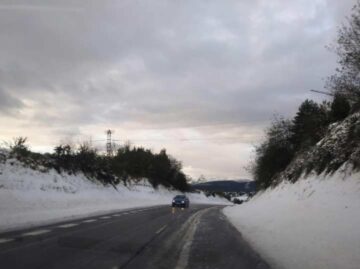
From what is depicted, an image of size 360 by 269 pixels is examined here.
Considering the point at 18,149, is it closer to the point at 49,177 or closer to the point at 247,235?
the point at 49,177

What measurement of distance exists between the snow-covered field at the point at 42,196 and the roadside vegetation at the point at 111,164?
1439 millimetres

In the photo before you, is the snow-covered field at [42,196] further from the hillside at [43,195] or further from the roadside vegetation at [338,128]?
the roadside vegetation at [338,128]

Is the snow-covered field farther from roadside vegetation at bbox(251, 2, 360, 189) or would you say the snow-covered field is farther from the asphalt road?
roadside vegetation at bbox(251, 2, 360, 189)

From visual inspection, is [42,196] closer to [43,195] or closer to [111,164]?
[43,195]

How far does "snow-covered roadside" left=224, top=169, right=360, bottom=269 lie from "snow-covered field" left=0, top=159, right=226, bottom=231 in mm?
9392

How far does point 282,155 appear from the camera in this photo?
5109cm

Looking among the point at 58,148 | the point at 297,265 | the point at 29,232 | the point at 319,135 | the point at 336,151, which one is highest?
the point at 58,148

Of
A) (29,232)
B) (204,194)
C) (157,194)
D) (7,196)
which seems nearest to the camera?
(29,232)

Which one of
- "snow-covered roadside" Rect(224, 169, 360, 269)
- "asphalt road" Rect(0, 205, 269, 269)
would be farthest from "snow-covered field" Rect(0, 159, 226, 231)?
"snow-covered roadside" Rect(224, 169, 360, 269)

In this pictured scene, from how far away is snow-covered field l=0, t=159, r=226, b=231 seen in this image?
26.8 m

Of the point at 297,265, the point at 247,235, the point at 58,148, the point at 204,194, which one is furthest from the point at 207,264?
the point at 204,194

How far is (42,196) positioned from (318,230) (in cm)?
2536

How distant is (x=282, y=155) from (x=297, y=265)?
40.3m

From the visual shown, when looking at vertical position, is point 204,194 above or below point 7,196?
above
